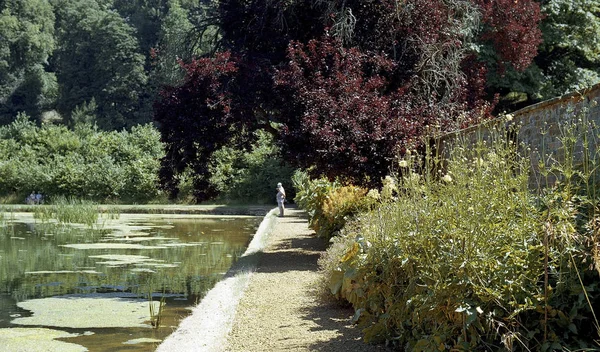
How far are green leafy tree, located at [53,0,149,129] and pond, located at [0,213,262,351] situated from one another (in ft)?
115

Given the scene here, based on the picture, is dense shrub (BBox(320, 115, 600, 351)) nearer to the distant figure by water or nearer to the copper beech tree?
the copper beech tree

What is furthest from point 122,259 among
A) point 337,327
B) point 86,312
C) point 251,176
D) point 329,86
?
point 251,176

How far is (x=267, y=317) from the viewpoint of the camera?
736 centimetres

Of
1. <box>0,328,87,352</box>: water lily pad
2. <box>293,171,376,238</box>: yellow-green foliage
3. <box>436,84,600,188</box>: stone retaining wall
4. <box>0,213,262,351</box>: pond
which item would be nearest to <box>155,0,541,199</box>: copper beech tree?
<box>293,171,376,238</box>: yellow-green foliage

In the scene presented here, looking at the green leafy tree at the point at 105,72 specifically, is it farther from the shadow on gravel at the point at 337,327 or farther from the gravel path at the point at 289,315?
the shadow on gravel at the point at 337,327

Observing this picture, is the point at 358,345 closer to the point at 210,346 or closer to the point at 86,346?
the point at 210,346

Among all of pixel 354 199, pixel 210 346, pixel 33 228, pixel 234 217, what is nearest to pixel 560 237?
pixel 210 346

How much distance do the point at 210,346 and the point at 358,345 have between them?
47.7 inches

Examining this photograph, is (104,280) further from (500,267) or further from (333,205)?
(500,267)

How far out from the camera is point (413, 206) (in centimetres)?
572

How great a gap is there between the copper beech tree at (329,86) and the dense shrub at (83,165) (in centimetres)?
1883

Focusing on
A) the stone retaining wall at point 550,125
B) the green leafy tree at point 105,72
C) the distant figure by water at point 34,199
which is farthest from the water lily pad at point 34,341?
the green leafy tree at point 105,72

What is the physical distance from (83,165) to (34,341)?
2716 centimetres

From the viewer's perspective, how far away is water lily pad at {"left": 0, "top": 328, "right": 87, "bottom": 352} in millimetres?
6941
